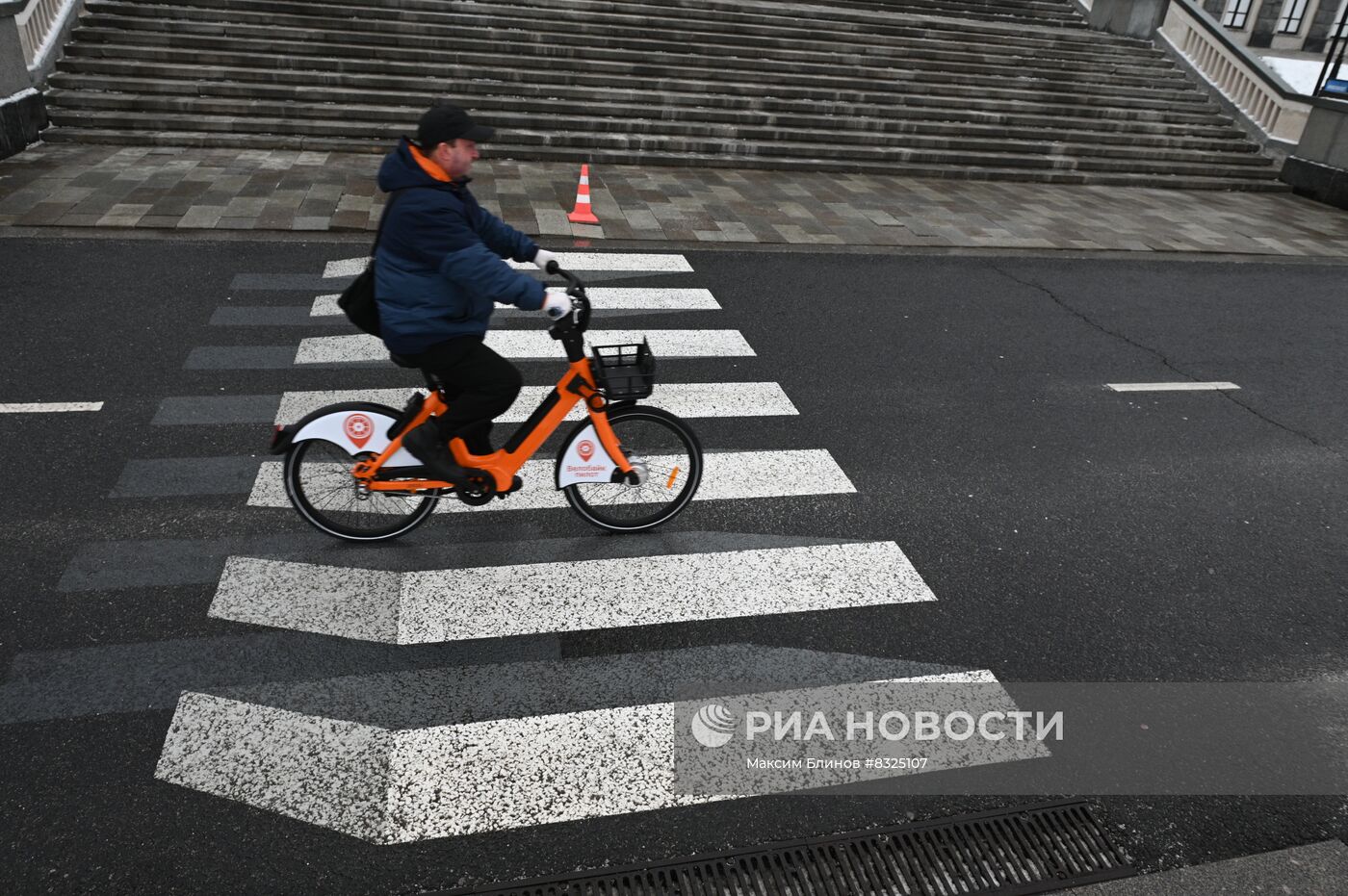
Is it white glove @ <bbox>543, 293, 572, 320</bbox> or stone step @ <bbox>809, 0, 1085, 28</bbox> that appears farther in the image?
stone step @ <bbox>809, 0, 1085, 28</bbox>

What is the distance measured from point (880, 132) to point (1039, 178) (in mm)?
2881

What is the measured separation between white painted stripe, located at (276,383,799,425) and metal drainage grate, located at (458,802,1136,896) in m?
3.58

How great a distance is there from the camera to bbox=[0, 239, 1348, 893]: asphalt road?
10.9ft

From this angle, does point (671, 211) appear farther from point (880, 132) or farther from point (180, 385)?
point (180, 385)

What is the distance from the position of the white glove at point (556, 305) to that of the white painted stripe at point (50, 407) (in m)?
3.74

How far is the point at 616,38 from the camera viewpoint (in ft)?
53.4

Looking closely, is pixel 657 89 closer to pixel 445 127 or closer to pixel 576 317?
pixel 576 317

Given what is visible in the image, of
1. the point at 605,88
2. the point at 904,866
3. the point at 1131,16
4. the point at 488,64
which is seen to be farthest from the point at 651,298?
the point at 1131,16

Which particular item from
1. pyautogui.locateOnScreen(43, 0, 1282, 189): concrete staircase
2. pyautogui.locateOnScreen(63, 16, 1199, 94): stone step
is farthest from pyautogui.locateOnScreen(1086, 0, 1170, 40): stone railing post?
pyautogui.locateOnScreen(63, 16, 1199, 94): stone step

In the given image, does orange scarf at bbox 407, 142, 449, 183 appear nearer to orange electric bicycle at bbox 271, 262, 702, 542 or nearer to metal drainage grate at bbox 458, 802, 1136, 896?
orange electric bicycle at bbox 271, 262, 702, 542

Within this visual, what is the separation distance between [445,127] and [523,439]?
67.1 inches

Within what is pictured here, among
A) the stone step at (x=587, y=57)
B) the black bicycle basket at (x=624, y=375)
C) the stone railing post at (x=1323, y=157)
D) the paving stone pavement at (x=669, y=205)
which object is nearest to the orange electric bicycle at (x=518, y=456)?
the black bicycle basket at (x=624, y=375)

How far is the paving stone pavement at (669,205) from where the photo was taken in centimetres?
998

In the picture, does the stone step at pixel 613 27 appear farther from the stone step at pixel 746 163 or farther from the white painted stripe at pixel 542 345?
the white painted stripe at pixel 542 345
